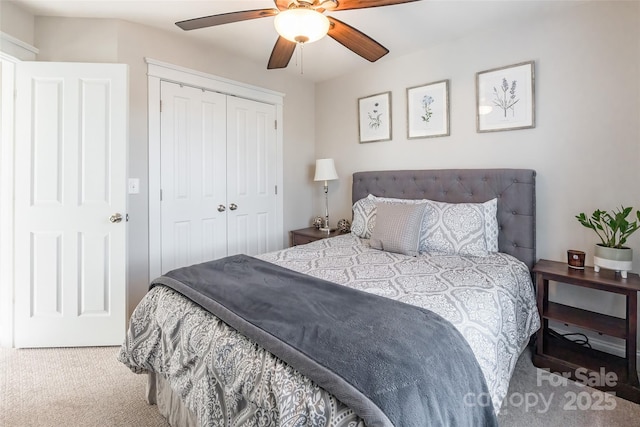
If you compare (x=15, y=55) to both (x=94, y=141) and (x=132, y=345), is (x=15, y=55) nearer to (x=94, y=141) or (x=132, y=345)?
(x=94, y=141)

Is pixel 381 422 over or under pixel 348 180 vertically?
under

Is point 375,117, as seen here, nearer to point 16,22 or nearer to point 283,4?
point 283,4

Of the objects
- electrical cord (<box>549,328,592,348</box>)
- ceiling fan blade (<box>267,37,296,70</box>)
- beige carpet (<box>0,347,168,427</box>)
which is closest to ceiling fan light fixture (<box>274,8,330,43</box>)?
ceiling fan blade (<box>267,37,296,70</box>)

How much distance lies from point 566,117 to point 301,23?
6.61 ft

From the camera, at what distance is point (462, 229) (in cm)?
229

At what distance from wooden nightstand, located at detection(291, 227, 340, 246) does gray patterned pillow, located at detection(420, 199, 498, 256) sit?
1.23 meters

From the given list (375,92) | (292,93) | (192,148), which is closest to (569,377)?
(375,92)

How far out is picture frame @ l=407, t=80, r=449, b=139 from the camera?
9.43ft

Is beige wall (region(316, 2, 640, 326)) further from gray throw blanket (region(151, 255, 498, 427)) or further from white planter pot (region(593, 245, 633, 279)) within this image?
gray throw blanket (region(151, 255, 498, 427))

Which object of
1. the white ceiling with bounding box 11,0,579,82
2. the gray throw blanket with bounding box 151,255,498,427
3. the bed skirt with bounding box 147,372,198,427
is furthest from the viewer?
the white ceiling with bounding box 11,0,579,82

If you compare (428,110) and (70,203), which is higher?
(428,110)

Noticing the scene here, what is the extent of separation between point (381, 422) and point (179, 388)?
1.00m

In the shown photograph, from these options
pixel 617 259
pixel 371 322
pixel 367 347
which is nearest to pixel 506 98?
pixel 617 259

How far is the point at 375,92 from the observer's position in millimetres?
3385
